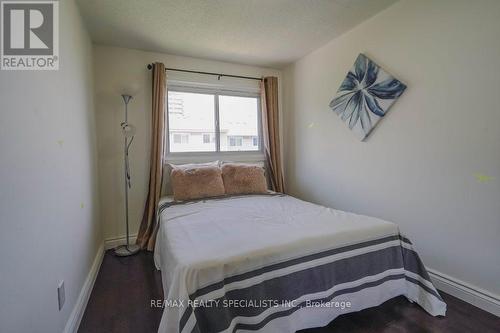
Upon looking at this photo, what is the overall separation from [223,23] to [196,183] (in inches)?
64.8

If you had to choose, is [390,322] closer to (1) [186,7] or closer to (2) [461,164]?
(2) [461,164]

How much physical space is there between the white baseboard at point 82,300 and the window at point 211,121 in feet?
5.03

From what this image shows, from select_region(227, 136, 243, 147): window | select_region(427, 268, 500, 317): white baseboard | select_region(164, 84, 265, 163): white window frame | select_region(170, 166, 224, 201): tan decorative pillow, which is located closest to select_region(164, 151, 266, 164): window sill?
select_region(164, 84, 265, 163): white window frame

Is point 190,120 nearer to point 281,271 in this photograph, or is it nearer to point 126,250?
point 126,250

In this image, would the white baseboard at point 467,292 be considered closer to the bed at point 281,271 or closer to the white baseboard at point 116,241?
the bed at point 281,271

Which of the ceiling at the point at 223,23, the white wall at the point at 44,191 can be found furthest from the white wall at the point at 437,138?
the white wall at the point at 44,191

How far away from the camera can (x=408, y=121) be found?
6.94ft

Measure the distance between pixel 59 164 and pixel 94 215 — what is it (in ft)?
3.79

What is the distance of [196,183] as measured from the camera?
2766 millimetres

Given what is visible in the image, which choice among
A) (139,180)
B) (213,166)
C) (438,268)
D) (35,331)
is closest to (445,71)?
(438,268)

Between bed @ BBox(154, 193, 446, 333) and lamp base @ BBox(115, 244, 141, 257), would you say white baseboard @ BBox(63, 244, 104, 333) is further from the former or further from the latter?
bed @ BBox(154, 193, 446, 333)

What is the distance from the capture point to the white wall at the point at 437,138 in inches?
65.7

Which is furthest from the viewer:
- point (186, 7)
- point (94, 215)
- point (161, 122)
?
point (161, 122)

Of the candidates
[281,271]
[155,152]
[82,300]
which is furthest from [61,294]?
[155,152]
